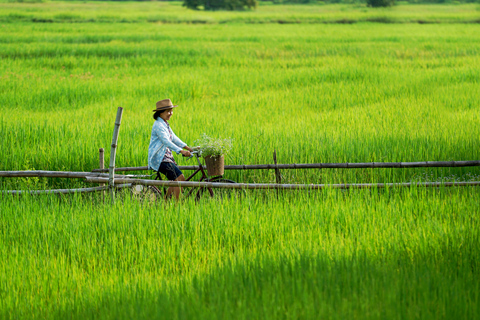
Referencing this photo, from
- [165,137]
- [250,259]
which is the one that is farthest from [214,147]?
[250,259]

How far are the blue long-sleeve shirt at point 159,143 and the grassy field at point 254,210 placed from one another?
531 millimetres

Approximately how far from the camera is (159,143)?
15.8ft

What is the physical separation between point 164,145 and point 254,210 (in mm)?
1142

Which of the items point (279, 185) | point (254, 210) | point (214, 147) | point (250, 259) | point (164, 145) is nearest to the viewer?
point (250, 259)

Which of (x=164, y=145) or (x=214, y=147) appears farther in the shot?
(x=164, y=145)

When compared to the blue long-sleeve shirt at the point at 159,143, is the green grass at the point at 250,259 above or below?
below

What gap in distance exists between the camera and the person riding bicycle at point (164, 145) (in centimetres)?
470

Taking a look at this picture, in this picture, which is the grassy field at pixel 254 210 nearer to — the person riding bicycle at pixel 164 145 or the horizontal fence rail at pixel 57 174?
the horizontal fence rail at pixel 57 174

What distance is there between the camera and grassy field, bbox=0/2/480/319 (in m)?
2.98

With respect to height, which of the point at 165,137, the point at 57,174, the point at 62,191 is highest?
the point at 165,137

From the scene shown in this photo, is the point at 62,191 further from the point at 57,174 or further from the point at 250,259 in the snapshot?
the point at 250,259

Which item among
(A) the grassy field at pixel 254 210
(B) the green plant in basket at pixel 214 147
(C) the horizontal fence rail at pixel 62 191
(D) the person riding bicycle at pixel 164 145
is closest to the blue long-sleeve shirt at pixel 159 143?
(D) the person riding bicycle at pixel 164 145

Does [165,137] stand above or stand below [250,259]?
above

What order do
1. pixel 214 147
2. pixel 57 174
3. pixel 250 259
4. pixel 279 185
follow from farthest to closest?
pixel 57 174 < pixel 279 185 < pixel 214 147 < pixel 250 259
